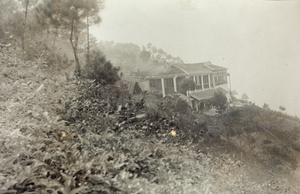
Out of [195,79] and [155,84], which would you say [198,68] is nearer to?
[195,79]

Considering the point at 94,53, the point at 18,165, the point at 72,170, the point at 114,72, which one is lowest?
the point at 72,170

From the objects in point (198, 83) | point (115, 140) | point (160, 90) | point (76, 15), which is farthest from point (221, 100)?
point (76, 15)

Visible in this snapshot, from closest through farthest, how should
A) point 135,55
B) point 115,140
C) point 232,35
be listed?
point 115,140, point 135,55, point 232,35

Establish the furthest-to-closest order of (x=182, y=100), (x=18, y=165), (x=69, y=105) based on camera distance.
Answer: (x=182, y=100), (x=69, y=105), (x=18, y=165)

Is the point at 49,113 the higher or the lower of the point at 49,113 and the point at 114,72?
the lower

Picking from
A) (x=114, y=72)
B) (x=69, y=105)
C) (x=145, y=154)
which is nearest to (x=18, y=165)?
(x=69, y=105)

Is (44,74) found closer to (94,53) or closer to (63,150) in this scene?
(94,53)

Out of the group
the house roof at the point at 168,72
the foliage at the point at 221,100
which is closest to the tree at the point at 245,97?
the foliage at the point at 221,100

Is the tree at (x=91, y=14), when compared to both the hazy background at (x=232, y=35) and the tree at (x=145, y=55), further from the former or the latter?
the tree at (x=145, y=55)
